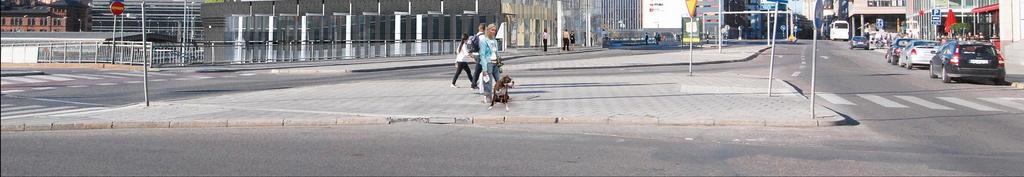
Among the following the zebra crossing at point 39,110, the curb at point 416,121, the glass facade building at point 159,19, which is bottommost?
the curb at point 416,121

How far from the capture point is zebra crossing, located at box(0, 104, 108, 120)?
12.9 metres

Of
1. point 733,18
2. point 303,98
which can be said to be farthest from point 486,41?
point 733,18

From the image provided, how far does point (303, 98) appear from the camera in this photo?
1639cm

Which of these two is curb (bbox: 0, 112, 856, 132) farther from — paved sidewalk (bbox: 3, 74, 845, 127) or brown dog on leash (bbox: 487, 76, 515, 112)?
brown dog on leash (bbox: 487, 76, 515, 112)

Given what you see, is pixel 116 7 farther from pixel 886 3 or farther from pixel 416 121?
pixel 886 3

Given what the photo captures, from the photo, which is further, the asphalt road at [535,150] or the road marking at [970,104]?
the road marking at [970,104]

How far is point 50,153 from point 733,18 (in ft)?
444

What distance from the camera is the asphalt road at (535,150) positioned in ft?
24.9

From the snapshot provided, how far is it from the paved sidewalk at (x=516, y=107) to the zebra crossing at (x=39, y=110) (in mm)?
628

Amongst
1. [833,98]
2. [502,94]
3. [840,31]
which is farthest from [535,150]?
[840,31]

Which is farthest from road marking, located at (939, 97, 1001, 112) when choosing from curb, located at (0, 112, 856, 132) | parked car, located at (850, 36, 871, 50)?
parked car, located at (850, 36, 871, 50)

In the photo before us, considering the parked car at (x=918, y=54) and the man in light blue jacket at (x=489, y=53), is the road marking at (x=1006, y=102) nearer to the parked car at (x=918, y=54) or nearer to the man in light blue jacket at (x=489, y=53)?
the man in light blue jacket at (x=489, y=53)

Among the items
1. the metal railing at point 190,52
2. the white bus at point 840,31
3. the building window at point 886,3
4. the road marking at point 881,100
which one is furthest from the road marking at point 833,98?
the building window at point 886,3

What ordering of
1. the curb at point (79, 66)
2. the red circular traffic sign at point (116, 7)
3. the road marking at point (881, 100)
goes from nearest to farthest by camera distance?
the road marking at point (881, 100)
the red circular traffic sign at point (116, 7)
the curb at point (79, 66)
